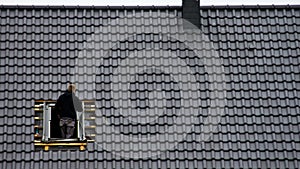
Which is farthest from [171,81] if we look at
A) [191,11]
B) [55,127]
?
[55,127]

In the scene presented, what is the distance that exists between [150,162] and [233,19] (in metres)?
4.59

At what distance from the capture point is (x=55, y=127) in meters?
23.4

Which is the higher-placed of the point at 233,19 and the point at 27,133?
the point at 233,19

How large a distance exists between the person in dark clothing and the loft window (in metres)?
0.10

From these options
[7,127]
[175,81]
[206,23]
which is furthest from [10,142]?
[206,23]

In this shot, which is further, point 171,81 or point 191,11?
A: point 191,11

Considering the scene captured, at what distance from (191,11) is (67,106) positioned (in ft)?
13.3

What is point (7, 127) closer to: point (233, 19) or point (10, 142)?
point (10, 142)

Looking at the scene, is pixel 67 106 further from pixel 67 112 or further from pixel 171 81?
pixel 171 81

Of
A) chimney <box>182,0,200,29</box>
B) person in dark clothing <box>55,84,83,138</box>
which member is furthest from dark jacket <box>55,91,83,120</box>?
chimney <box>182,0,200,29</box>

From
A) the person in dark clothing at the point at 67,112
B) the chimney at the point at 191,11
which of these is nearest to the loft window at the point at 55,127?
the person in dark clothing at the point at 67,112

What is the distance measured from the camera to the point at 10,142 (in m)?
23.1

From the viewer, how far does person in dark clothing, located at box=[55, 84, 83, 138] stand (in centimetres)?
2330

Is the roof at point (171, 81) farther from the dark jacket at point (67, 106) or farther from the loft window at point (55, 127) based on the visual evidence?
the dark jacket at point (67, 106)
